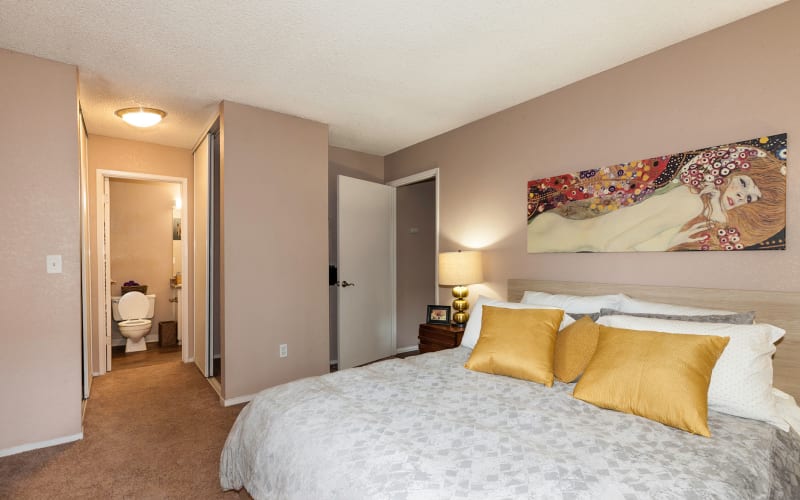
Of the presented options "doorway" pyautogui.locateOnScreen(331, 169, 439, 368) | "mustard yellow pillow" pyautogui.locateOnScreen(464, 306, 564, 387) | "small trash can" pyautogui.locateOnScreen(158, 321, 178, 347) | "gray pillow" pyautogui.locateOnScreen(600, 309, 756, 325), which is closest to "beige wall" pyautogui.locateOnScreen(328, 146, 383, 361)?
"doorway" pyautogui.locateOnScreen(331, 169, 439, 368)

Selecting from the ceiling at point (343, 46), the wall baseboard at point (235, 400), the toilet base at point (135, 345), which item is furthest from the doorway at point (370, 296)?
the toilet base at point (135, 345)

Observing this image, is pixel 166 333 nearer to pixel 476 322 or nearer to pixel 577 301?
pixel 476 322

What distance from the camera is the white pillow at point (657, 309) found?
2.06m

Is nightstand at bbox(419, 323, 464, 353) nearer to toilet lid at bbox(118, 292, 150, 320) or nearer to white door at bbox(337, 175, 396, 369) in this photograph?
white door at bbox(337, 175, 396, 369)

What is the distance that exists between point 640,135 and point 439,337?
2159 millimetres

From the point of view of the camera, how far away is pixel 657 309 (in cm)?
220

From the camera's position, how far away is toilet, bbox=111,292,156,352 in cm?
504

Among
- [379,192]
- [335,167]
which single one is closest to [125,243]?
[335,167]

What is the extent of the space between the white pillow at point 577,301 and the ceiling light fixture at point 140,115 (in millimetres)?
3404

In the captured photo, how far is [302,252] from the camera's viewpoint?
372 cm

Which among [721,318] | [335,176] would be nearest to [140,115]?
[335,176]

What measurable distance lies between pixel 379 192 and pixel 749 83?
11.0 feet

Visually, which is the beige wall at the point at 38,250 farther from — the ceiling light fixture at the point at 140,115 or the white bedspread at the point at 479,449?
the white bedspread at the point at 479,449

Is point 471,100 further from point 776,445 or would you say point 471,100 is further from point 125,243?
point 125,243
